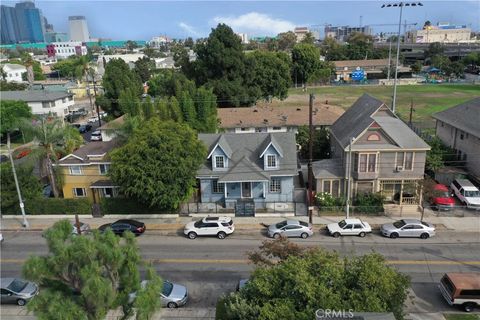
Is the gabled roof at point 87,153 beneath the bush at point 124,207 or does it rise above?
above

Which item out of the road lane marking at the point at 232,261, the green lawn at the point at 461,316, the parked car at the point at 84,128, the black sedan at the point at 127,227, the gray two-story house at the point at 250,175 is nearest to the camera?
the green lawn at the point at 461,316

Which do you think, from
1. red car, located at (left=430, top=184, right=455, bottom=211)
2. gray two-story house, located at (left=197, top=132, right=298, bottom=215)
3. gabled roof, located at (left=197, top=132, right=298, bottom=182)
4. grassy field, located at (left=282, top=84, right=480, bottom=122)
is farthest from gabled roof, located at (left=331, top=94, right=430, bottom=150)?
grassy field, located at (left=282, top=84, right=480, bottom=122)

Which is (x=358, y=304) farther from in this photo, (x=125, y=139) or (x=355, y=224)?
(x=125, y=139)

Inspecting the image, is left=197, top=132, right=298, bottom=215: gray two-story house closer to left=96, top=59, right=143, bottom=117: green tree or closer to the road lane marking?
the road lane marking

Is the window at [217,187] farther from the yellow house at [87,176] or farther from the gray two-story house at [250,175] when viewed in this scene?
the yellow house at [87,176]

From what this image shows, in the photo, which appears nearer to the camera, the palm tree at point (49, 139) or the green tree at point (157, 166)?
the green tree at point (157, 166)

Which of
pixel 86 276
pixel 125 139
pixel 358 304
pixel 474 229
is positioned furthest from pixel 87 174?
pixel 474 229

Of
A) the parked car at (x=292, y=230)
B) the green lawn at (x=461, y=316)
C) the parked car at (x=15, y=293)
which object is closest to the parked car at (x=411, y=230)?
the parked car at (x=292, y=230)
